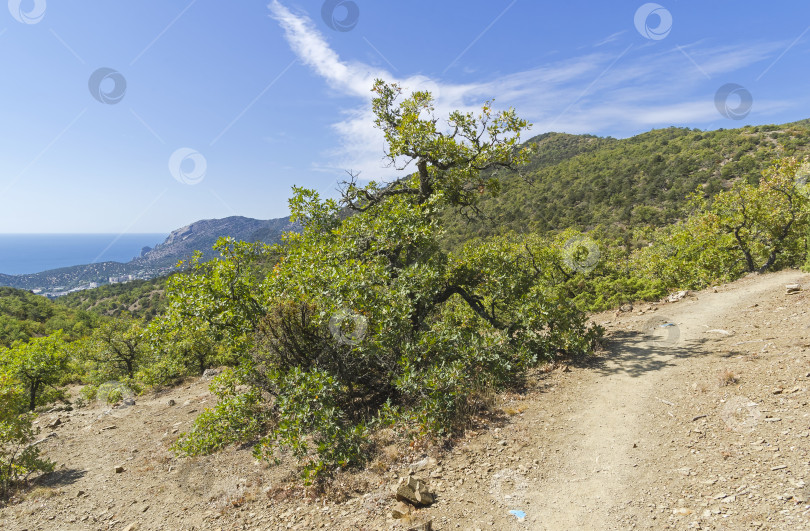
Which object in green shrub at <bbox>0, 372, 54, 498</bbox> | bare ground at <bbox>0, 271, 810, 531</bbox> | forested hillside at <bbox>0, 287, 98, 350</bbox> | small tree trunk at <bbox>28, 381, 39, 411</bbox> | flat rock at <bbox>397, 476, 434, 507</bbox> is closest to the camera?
bare ground at <bbox>0, 271, 810, 531</bbox>

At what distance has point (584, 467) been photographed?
569 cm

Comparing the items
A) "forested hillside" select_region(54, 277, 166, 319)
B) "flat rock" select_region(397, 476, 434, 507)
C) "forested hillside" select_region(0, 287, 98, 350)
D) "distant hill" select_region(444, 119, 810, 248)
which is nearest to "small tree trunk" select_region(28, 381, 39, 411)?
"flat rock" select_region(397, 476, 434, 507)

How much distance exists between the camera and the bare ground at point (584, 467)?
4676 mm

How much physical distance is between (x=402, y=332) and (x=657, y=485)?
15.6 ft

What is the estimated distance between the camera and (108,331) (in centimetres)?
2462

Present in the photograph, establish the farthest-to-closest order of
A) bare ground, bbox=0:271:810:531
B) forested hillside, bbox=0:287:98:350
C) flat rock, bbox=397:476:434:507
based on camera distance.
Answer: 1. forested hillside, bbox=0:287:98:350
2. flat rock, bbox=397:476:434:507
3. bare ground, bbox=0:271:810:531

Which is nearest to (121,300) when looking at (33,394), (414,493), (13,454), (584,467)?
(33,394)

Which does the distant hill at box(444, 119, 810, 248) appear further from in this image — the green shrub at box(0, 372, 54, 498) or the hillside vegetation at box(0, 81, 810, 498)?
the green shrub at box(0, 372, 54, 498)

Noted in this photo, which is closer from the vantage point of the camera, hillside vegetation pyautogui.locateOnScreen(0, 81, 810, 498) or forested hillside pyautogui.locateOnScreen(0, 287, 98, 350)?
hillside vegetation pyautogui.locateOnScreen(0, 81, 810, 498)

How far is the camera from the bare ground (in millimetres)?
4676

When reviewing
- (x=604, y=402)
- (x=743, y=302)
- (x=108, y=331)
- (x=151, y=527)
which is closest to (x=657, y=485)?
(x=604, y=402)

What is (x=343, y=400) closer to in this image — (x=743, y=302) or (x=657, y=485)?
(x=657, y=485)

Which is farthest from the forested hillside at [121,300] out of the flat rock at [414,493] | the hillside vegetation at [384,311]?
the flat rock at [414,493]

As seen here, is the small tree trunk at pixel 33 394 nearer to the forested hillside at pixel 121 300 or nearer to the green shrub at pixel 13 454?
the green shrub at pixel 13 454
